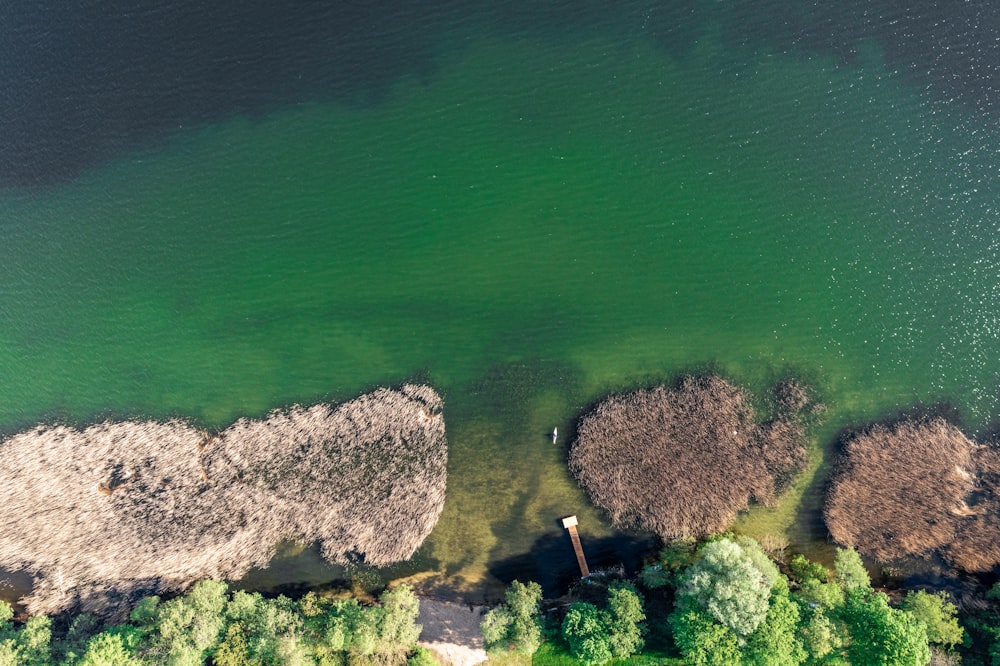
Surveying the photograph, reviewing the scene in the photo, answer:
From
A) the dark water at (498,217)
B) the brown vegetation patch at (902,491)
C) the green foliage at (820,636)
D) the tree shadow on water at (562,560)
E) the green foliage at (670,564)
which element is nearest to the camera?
the green foliage at (820,636)

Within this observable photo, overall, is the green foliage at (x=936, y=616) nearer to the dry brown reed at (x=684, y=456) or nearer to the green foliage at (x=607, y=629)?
the dry brown reed at (x=684, y=456)

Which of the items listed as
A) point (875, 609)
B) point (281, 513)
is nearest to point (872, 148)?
point (875, 609)

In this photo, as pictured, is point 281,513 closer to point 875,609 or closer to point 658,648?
point 658,648

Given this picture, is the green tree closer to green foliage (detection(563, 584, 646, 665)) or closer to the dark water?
the dark water

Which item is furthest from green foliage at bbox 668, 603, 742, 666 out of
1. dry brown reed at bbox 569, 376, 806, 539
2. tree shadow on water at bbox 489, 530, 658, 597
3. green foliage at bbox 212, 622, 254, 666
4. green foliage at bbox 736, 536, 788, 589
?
green foliage at bbox 212, 622, 254, 666

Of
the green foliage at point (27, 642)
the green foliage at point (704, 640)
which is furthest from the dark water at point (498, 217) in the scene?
the green foliage at point (27, 642)

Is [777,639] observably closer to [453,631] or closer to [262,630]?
[453,631]

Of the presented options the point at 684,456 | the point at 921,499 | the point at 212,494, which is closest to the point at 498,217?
the point at 684,456
